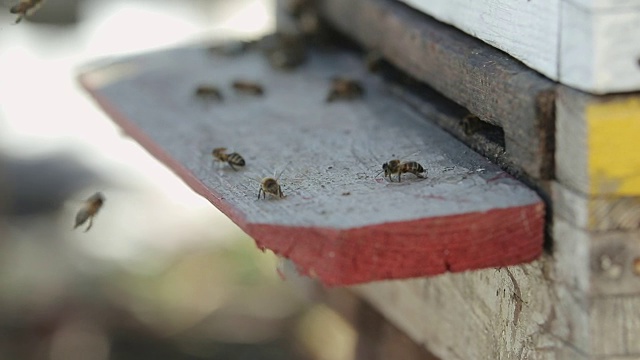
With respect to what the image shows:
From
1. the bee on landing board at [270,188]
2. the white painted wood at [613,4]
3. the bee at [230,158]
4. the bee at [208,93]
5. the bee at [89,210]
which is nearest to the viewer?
the white painted wood at [613,4]

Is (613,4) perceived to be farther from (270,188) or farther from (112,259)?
(112,259)

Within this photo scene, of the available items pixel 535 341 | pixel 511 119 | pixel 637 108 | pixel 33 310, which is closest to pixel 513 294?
pixel 535 341

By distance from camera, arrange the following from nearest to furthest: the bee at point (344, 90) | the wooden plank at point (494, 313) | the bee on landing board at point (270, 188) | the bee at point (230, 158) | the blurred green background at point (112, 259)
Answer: the wooden plank at point (494, 313), the bee on landing board at point (270, 188), the bee at point (230, 158), the bee at point (344, 90), the blurred green background at point (112, 259)

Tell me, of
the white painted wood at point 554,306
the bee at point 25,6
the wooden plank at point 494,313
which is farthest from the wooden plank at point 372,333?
the bee at point 25,6

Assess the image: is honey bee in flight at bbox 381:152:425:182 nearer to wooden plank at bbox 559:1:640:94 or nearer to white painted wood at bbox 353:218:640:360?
white painted wood at bbox 353:218:640:360

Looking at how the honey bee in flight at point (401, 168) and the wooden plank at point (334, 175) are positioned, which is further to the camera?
the honey bee in flight at point (401, 168)

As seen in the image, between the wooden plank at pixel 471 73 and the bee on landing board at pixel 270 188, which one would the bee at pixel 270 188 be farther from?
the wooden plank at pixel 471 73

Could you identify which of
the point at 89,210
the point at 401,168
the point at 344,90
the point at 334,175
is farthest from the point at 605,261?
the point at 89,210
